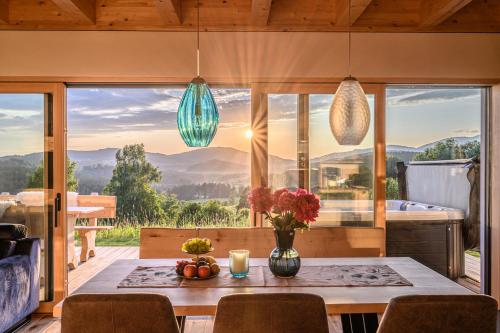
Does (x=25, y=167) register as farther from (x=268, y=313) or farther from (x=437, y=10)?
(x=437, y=10)

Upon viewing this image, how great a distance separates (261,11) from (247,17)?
0.35 m

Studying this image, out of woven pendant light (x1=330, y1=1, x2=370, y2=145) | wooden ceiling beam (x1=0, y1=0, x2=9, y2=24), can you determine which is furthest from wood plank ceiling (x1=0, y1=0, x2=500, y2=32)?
woven pendant light (x1=330, y1=1, x2=370, y2=145)

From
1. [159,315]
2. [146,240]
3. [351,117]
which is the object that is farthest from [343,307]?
[146,240]

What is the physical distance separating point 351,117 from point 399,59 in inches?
76.4

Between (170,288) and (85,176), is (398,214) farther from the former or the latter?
(85,176)

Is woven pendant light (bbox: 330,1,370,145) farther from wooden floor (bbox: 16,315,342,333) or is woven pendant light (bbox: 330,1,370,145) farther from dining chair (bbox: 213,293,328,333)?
wooden floor (bbox: 16,315,342,333)

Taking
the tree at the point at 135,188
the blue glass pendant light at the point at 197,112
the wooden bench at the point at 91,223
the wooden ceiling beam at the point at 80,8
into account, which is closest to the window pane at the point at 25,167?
the wooden ceiling beam at the point at 80,8

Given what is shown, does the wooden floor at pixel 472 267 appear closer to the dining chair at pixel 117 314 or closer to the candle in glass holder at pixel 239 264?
the candle in glass holder at pixel 239 264

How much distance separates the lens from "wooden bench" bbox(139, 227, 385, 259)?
2.88 meters

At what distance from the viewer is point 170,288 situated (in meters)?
2.03

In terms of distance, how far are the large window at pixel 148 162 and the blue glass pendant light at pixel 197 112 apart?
5980mm

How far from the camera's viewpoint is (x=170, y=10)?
349 centimetres

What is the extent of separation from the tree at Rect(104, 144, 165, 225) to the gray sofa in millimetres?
4703

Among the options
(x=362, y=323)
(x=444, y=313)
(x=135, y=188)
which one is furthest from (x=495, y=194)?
(x=135, y=188)
